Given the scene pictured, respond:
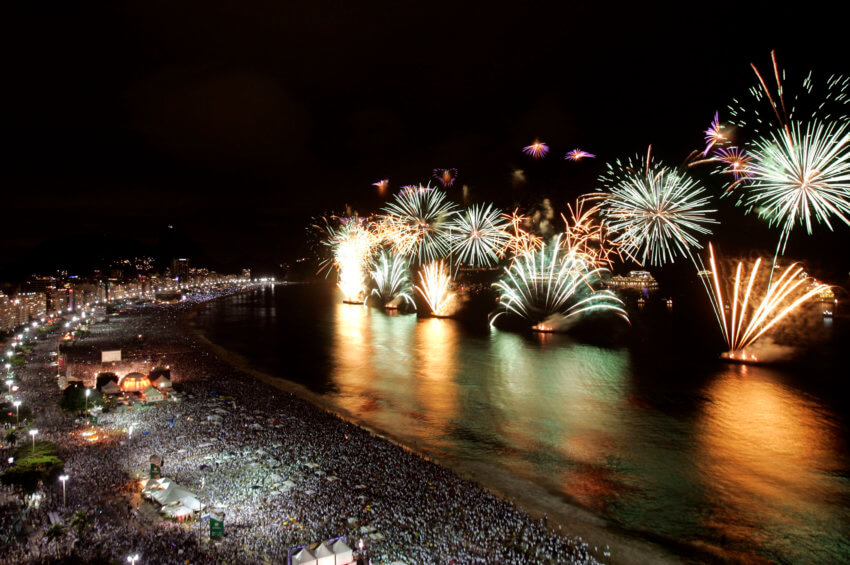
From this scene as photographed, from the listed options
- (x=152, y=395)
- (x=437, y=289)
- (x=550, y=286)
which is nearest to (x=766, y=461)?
(x=152, y=395)

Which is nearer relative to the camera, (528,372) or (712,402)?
(712,402)

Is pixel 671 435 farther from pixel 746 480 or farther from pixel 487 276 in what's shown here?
Result: pixel 487 276

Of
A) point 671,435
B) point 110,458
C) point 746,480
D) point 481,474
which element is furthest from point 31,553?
point 671,435

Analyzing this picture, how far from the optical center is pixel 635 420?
17750 millimetres

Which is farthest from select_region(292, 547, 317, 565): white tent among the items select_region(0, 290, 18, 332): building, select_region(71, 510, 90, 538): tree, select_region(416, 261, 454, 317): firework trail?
select_region(416, 261, 454, 317): firework trail

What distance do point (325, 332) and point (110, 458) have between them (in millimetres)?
29014

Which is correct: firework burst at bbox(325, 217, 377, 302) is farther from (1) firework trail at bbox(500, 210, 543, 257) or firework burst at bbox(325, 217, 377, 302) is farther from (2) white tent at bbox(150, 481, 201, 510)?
(2) white tent at bbox(150, 481, 201, 510)

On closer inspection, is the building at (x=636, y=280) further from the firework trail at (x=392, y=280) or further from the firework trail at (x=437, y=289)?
the firework trail at (x=437, y=289)

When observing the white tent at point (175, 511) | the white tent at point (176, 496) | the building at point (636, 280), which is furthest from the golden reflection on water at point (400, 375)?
the building at point (636, 280)

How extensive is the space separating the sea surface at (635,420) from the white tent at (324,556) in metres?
5.90

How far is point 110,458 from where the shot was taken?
476 inches

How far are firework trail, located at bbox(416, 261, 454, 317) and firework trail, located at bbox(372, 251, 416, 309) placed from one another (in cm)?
438

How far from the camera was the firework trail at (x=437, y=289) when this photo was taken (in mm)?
50562

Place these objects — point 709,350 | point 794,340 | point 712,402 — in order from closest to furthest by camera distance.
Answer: point 712,402 → point 709,350 → point 794,340
